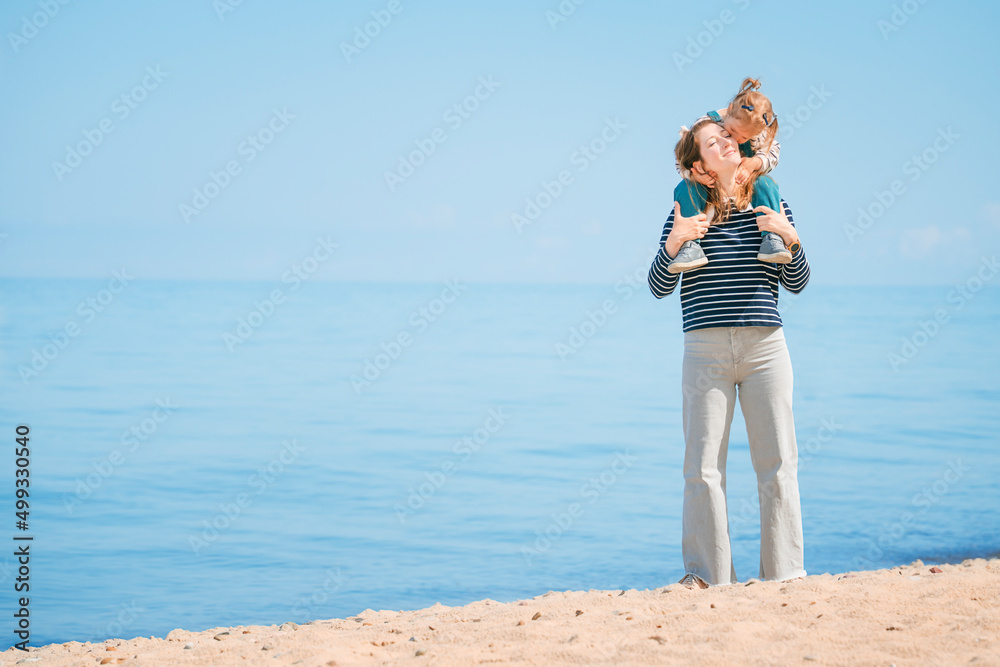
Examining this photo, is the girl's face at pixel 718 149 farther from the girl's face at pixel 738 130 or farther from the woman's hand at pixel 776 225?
the woman's hand at pixel 776 225

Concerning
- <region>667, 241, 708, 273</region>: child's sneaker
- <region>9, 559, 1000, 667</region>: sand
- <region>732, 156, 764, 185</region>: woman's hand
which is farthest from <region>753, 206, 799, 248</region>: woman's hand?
<region>9, 559, 1000, 667</region>: sand

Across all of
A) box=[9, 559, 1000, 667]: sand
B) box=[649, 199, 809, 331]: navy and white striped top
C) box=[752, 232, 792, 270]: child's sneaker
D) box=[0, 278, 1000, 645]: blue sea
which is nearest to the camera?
box=[9, 559, 1000, 667]: sand

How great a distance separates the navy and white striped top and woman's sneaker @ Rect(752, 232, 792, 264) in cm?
8

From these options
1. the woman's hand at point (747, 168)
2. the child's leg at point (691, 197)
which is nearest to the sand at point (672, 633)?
the child's leg at point (691, 197)

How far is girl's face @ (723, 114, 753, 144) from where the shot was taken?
356 centimetres

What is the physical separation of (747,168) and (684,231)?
0.37 m

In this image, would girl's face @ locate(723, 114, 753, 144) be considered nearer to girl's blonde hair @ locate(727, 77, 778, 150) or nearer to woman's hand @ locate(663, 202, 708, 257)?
girl's blonde hair @ locate(727, 77, 778, 150)

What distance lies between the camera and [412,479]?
8.11 meters

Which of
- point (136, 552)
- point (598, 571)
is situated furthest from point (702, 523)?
point (136, 552)

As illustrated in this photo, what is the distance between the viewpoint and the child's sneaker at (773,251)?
3.41 meters

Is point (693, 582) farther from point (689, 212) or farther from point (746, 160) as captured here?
point (746, 160)

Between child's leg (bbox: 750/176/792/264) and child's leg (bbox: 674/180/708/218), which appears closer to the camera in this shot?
child's leg (bbox: 750/176/792/264)

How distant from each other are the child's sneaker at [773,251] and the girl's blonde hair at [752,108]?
17.1 inches

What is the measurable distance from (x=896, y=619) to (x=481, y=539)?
3996 mm
